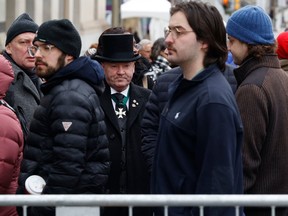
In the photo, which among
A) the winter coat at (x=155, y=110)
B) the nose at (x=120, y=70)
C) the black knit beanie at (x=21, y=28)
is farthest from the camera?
the black knit beanie at (x=21, y=28)

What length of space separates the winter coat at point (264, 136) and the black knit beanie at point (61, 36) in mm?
1093

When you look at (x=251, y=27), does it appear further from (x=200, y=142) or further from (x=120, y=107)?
(x=120, y=107)

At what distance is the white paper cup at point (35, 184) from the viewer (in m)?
6.53

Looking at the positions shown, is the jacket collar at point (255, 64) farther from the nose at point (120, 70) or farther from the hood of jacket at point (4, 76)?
the hood of jacket at point (4, 76)

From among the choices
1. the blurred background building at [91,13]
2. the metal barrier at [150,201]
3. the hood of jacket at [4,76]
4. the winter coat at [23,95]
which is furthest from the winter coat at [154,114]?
the blurred background building at [91,13]

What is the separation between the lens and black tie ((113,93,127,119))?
7.91m

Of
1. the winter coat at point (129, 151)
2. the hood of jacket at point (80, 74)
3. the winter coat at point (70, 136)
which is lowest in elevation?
the winter coat at point (129, 151)

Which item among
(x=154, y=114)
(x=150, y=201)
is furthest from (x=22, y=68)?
(x=150, y=201)

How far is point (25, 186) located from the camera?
6.59m

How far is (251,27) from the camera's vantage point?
6750 mm

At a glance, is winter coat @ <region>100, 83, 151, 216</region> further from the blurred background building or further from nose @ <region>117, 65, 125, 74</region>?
the blurred background building

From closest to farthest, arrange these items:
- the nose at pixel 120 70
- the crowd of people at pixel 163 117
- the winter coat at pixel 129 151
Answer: the crowd of people at pixel 163 117 → the winter coat at pixel 129 151 → the nose at pixel 120 70

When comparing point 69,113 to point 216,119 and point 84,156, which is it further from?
point 216,119

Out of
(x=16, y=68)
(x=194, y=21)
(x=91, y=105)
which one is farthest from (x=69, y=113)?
(x=16, y=68)
